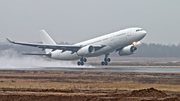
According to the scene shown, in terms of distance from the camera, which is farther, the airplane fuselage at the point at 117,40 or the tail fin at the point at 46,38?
the tail fin at the point at 46,38

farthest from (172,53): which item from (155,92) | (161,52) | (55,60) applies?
(155,92)

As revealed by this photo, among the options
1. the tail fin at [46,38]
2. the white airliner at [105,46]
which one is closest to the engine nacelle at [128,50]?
the white airliner at [105,46]

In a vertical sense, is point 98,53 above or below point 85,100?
above

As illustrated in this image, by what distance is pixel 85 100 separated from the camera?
1552 centimetres

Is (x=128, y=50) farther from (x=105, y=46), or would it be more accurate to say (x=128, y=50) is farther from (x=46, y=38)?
(x=46, y=38)

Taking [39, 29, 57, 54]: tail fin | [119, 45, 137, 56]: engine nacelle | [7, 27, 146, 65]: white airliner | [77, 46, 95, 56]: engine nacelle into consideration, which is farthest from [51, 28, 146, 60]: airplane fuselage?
[39, 29, 57, 54]: tail fin

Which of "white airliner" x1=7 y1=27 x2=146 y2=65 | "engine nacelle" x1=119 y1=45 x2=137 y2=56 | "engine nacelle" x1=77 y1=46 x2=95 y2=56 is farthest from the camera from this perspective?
"engine nacelle" x1=119 y1=45 x2=137 y2=56

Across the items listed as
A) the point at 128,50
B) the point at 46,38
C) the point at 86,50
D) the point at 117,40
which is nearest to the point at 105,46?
the point at 117,40

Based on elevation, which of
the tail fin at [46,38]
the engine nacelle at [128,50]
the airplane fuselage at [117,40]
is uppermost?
the tail fin at [46,38]

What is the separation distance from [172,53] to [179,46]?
5422 mm

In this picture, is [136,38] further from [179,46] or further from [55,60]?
[179,46]

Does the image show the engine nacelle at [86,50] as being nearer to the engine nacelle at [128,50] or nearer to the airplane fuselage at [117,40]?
the airplane fuselage at [117,40]

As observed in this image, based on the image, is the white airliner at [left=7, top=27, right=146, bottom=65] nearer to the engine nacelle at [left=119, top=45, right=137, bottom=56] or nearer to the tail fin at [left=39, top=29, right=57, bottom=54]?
the engine nacelle at [left=119, top=45, right=137, bottom=56]

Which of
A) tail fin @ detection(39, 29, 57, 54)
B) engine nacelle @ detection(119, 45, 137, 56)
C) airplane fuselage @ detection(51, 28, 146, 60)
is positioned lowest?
engine nacelle @ detection(119, 45, 137, 56)
